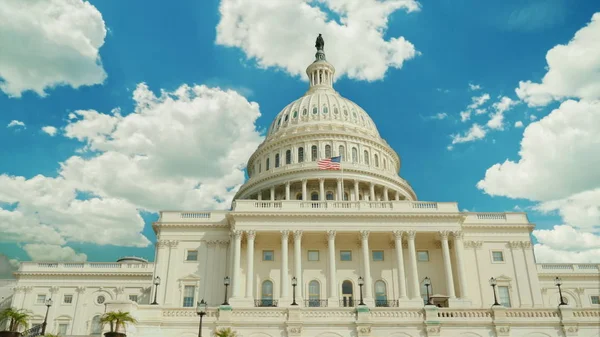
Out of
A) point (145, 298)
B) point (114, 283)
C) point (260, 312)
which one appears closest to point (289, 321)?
point (260, 312)

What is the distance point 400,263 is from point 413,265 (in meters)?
1.41

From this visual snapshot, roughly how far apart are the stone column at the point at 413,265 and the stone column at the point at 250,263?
17.1 m

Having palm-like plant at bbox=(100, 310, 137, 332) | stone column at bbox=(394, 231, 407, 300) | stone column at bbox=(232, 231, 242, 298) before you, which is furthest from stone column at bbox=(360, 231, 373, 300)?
palm-like plant at bbox=(100, 310, 137, 332)

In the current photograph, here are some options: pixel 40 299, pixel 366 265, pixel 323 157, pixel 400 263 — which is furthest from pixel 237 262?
pixel 323 157

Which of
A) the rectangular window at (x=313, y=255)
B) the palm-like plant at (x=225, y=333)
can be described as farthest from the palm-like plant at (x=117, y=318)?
the rectangular window at (x=313, y=255)

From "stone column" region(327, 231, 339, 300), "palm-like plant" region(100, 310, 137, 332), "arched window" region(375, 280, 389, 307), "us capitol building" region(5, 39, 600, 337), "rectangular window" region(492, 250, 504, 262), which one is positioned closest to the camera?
"palm-like plant" region(100, 310, 137, 332)

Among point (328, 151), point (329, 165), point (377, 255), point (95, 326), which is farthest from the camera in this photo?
point (328, 151)

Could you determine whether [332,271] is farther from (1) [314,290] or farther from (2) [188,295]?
A: (2) [188,295]

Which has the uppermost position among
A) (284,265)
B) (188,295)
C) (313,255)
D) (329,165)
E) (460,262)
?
(329,165)

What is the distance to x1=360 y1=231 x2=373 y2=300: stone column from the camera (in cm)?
5631

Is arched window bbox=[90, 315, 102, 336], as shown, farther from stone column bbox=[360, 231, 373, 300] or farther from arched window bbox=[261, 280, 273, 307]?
stone column bbox=[360, 231, 373, 300]

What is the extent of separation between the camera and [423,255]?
6150 cm

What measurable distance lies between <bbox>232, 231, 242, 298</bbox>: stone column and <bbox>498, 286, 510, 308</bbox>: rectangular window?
28.4 m

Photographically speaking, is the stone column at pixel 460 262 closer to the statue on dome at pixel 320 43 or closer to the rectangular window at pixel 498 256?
the rectangular window at pixel 498 256
